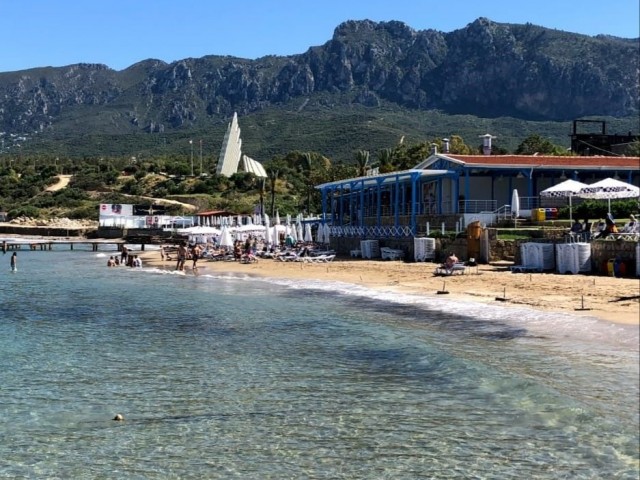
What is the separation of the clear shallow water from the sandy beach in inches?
39.4

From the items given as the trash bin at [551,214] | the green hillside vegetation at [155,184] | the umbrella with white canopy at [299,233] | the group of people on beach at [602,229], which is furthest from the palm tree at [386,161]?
the group of people on beach at [602,229]

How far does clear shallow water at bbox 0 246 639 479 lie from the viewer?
7.21 metres

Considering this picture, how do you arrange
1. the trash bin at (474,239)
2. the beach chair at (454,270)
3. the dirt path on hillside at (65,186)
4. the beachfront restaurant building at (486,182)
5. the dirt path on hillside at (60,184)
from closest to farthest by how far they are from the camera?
the beach chair at (454,270)
the trash bin at (474,239)
the beachfront restaurant building at (486,182)
the dirt path on hillside at (65,186)
the dirt path on hillside at (60,184)

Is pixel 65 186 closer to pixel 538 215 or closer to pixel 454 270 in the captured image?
pixel 538 215

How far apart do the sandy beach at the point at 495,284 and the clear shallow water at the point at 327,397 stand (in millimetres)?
1002

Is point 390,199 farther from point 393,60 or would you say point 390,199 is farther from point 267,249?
point 393,60

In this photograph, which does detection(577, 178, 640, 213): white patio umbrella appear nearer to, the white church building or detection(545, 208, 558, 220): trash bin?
detection(545, 208, 558, 220): trash bin

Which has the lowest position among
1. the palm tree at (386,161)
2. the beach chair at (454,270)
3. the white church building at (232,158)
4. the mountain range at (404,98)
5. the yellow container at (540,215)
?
the beach chair at (454,270)

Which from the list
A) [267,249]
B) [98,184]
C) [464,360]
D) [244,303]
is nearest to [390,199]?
[267,249]

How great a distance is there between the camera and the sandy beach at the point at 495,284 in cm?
1477

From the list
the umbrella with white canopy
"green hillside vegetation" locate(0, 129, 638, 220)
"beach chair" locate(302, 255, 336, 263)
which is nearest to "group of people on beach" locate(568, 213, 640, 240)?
"beach chair" locate(302, 255, 336, 263)

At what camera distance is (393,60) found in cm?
19538

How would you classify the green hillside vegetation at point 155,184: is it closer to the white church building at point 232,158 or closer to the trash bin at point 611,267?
the white church building at point 232,158

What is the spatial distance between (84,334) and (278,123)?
12508 cm
